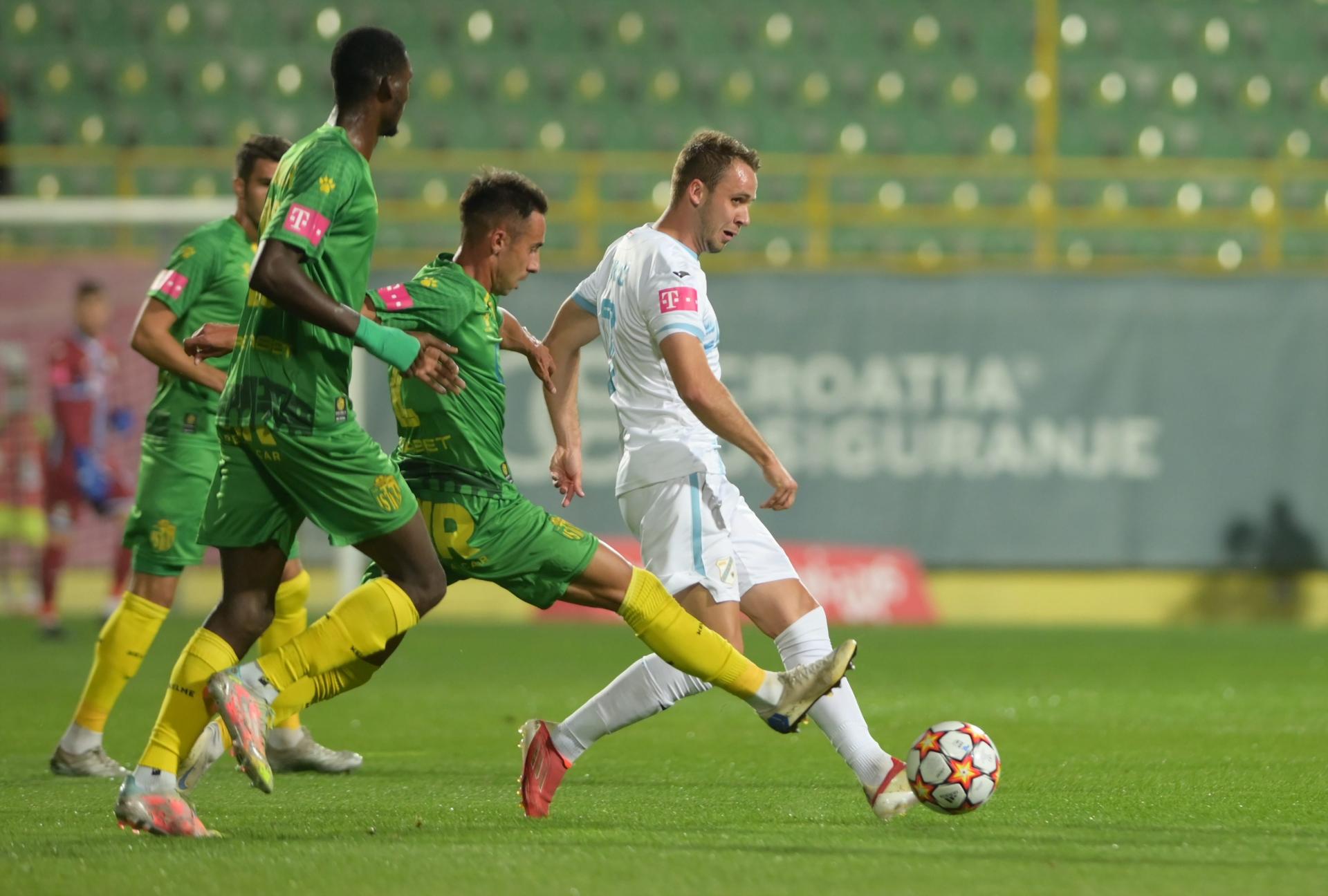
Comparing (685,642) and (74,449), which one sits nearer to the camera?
(685,642)

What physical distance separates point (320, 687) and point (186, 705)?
0.36 meters

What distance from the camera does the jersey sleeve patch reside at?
4.46 metres

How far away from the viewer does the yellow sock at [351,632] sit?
468 centimetres

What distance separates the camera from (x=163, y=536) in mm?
6281

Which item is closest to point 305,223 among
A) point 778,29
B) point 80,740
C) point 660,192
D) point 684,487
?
point 684,487

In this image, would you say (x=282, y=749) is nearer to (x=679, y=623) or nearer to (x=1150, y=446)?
(x=679, y=623)

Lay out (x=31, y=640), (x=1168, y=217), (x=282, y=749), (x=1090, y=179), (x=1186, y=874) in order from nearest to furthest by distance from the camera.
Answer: (x=1186, y=874)
(x=282, y=749)
(x=31, y=640)
(x=1168, y=217)
(x=1090, y=179)

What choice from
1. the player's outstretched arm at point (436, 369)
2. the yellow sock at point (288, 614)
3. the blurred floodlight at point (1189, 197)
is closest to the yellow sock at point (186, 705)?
the player's outstretched arm at point (436, 369)

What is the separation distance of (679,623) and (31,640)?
8.26 metres

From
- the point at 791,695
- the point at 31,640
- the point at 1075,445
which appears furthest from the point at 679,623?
the point at 1075,445

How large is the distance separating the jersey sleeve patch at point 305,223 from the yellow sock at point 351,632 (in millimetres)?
937

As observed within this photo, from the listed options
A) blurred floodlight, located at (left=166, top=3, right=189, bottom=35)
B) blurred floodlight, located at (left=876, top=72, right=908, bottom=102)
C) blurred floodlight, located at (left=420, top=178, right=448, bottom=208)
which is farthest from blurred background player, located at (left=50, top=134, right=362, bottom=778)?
blurred floodlight, located at (left=166, top=3, right=189, bottom=35)

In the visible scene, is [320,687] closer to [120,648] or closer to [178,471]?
→ [120,648]

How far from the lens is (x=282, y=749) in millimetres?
6309
